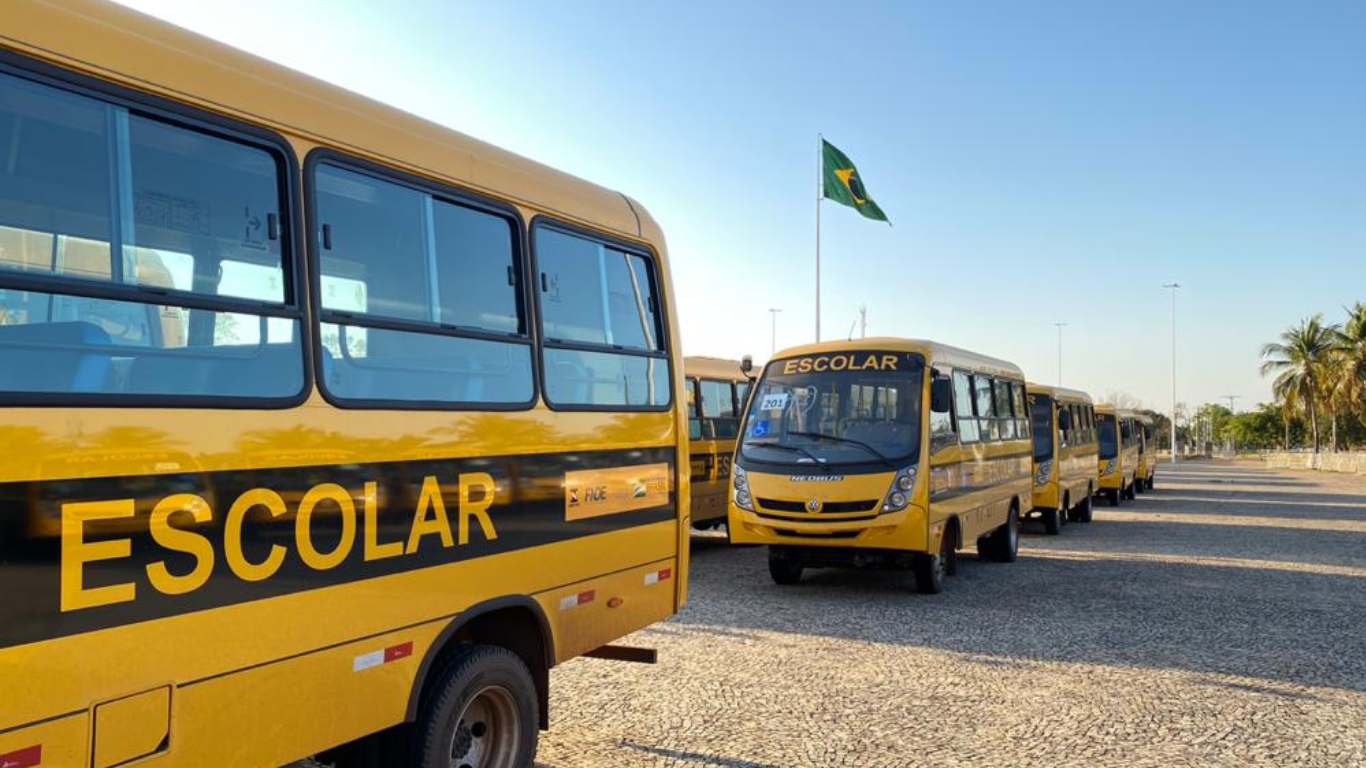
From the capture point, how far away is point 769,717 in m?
6.46

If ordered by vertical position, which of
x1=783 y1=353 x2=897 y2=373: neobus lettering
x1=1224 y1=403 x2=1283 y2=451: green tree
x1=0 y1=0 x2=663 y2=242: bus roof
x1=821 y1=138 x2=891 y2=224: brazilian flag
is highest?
x1=821 y1=138 x2=891 y2=224: brazilian flag

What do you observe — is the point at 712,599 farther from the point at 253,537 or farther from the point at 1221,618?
the point at 253,537

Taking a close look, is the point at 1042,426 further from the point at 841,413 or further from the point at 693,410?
the point at 841,413

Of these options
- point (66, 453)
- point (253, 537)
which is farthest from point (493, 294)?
point (66, 453)

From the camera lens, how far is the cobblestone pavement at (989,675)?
19.5 ft

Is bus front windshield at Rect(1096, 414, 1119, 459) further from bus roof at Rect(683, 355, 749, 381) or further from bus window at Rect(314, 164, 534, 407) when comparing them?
bus window at Rect(314, 164, 534, 407)

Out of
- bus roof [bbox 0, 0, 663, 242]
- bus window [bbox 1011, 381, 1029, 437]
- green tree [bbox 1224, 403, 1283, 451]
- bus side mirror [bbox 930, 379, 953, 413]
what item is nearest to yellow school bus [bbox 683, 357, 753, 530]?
bus side mirror [bbox 930, 379, 953, 413]

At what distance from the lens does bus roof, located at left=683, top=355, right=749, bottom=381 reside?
51.3 feet

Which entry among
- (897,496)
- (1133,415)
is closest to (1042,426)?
(897,496)

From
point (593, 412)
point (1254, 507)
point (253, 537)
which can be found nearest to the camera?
point (253, 537)

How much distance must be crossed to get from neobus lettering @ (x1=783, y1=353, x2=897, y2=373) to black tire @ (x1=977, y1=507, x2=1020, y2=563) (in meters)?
4.42

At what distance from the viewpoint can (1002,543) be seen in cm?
1461

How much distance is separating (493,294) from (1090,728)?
15.1ft

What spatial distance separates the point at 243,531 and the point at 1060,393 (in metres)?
20.1
